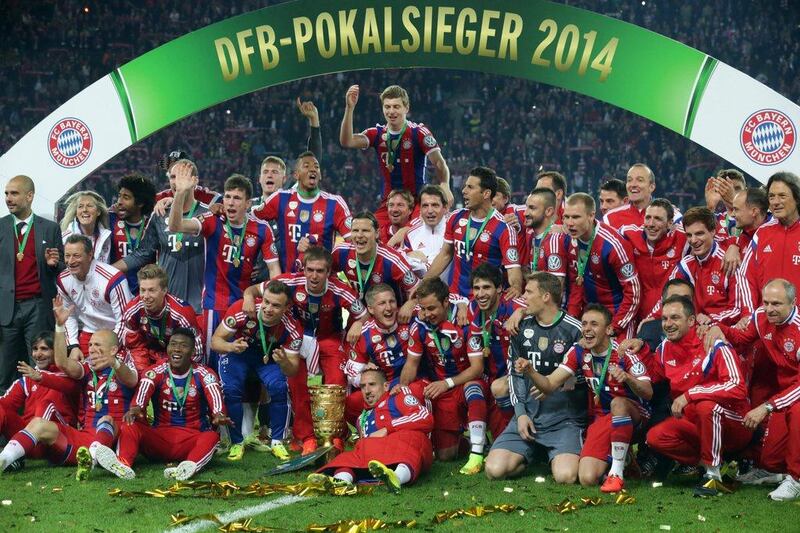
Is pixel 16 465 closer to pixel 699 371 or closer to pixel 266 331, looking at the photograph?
pixel 266 331

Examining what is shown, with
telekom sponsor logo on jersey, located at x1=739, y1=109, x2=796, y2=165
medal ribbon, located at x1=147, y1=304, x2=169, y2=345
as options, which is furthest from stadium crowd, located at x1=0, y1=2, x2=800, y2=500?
telekom sponsor logo on jersey, located at x1=739, y1=109, x2=796, y2=165

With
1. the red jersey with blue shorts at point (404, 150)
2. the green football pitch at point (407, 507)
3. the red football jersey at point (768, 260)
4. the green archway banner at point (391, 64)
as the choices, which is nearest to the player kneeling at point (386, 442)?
the green football pitch at point (407, 507)

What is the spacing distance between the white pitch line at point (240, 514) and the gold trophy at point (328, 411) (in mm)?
1232

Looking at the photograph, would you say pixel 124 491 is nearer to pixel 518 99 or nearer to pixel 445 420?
pixel 445 420

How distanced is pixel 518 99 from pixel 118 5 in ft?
26.9


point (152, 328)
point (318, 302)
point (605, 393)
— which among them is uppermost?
point (318, 302)

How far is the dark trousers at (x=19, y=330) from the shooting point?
7754 millimetres

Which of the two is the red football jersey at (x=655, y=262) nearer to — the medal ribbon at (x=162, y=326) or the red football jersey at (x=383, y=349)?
the red football jersey at (x=383, y=349)

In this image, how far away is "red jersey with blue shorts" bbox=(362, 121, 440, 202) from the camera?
900cm

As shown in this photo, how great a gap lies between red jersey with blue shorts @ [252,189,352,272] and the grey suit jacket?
4.78 ft

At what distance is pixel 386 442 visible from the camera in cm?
624

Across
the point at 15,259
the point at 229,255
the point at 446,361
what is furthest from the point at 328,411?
the point at 15,259

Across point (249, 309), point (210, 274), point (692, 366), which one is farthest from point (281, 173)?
point (692, 366)

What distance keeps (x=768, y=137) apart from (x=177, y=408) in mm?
4932
